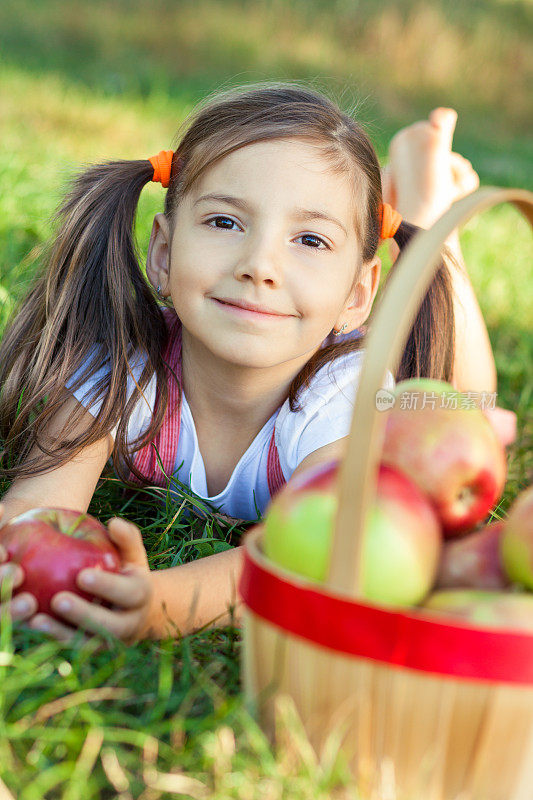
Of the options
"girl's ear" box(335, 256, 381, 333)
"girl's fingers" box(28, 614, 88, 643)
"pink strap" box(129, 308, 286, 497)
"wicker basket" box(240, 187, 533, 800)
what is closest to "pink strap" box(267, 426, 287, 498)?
"pink strap" box(129, 308, 286, 497)

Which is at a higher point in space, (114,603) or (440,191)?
(440,191)

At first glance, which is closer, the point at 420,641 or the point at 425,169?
the point at 420,641

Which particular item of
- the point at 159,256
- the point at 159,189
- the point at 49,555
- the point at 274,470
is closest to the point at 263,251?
the point at 159,256

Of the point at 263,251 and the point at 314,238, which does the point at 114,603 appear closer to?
the point at 263,251

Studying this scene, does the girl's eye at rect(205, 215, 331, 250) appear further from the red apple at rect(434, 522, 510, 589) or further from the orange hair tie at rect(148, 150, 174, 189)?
the red apple at rect(434, 522, 510, 589)

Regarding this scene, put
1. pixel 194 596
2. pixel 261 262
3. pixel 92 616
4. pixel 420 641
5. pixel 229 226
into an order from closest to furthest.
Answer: pixel 420 641 < pixel 92 616 < pixel 194 596 < pixel 261 262 < pixel 229 226

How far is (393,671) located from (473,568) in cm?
21

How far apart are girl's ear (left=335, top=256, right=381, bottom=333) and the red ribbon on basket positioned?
1324 mm

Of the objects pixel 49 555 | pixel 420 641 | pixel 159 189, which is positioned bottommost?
pixel 159 189

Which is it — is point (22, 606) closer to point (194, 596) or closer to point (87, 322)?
point (194, 596)

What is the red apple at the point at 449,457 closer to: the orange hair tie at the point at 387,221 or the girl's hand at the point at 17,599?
the girl's hand at the point at 17,599

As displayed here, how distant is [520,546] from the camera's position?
110cm

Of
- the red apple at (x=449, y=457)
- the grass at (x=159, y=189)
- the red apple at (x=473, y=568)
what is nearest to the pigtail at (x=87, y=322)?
the grass at (x=159, y=189)

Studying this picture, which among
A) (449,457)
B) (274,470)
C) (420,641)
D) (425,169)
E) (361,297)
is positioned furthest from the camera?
(425,169)
